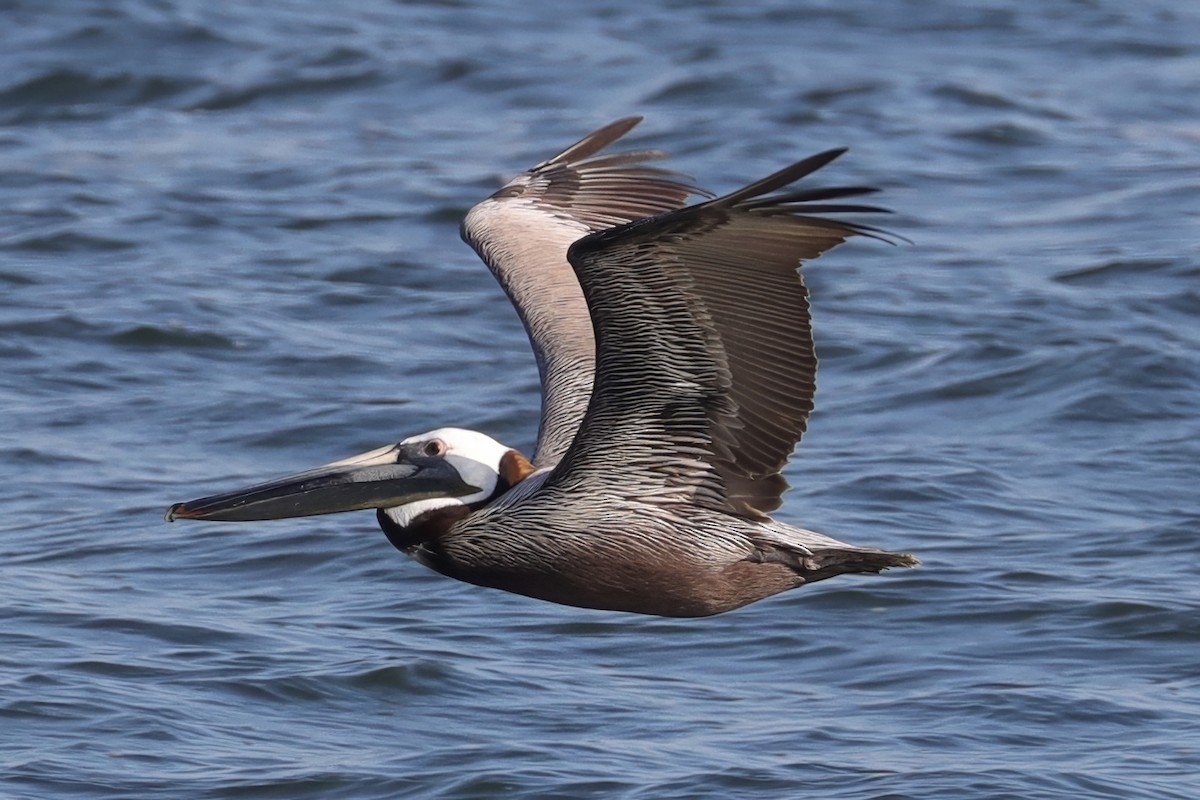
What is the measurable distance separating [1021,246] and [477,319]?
3.22 metres

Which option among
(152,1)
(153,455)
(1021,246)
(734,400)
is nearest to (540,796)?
(734,400)

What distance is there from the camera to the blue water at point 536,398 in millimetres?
6539

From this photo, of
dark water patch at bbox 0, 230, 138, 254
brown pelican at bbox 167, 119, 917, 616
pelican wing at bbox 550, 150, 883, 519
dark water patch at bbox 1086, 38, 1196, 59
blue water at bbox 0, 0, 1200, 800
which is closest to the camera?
pelican wing at bbox 550, 150, 883, 519

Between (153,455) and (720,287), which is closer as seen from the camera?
(720,287)

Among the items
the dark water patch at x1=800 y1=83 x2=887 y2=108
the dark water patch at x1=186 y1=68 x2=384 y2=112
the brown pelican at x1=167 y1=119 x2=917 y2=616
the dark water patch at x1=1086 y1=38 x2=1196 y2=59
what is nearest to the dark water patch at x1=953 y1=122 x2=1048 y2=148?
the dark water patch at x1=800 y1=83 x2=887 y2=108

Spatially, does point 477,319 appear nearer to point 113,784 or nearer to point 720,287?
point 113,784

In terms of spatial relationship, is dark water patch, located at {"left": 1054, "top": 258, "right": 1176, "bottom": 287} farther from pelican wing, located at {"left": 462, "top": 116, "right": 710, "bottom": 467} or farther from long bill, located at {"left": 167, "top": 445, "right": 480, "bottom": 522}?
long bill, located at {"left": 167, "top": 445, "right": 480, "bottom": 522}

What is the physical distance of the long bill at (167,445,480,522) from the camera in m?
5.65

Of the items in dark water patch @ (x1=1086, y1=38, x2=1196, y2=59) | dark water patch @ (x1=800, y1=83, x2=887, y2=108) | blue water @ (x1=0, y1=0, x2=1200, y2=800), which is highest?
dark water patch @ (x1=1086, y1=38, x2=1196, y2=59)

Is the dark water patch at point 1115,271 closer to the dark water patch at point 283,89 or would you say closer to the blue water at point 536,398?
the blue water at point 536,398

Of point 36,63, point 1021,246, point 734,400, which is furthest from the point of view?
point 36,63

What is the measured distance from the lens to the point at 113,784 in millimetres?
6199

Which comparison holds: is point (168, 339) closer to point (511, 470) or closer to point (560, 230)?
point (560, 230)

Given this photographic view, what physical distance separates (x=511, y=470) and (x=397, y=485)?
326mm
